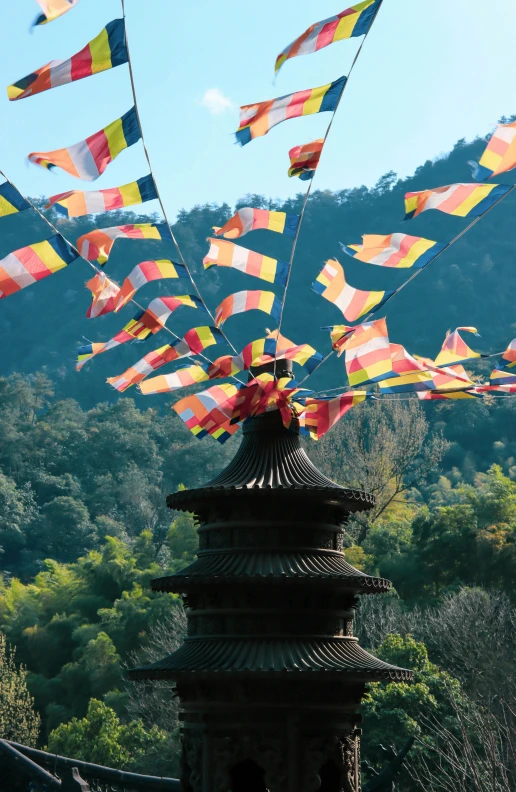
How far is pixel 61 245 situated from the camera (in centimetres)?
786

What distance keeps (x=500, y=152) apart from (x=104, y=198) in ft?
9.47

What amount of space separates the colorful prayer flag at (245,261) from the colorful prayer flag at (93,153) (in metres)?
1.68

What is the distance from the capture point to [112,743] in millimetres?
25500

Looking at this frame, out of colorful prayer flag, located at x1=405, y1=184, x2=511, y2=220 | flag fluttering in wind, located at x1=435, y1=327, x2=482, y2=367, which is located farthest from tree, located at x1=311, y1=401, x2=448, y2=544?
colorful prayer flag, located at x1=405, y1=184, x2=511, y2=220

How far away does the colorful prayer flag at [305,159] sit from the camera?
7711mm

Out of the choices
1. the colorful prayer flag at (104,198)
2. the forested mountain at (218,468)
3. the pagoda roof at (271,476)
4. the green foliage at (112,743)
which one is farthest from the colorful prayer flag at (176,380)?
the green foliage at (112,743)

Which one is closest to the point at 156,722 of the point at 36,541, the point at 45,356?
the point at 36,541

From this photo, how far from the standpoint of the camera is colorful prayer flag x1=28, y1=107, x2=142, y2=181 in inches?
287

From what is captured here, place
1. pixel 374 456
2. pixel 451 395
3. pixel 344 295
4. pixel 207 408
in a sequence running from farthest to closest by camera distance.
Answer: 1. pixel 374 456
2. pixel 207 408
3. pixel 451 395
4. pixel 344 295

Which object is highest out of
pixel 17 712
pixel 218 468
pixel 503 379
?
pixel 218 468

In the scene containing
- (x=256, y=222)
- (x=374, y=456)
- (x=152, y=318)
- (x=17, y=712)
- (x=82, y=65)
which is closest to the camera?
(x=82, y=65)

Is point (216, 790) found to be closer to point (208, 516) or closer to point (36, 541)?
point (208, 516)

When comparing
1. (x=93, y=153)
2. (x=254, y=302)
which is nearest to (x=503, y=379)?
(x=254, y=302)

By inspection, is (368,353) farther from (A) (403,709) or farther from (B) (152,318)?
(A) (403,709)
